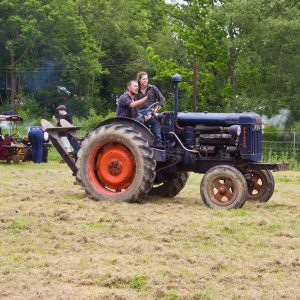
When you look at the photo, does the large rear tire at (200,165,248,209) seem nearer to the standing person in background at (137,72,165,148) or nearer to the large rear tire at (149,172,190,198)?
the standing person in background at (137,72,165,148)

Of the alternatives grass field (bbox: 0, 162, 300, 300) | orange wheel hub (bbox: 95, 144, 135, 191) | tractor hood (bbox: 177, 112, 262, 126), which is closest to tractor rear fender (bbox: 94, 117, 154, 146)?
orange wheel hub (bbox: 95, 144, 135, 191)

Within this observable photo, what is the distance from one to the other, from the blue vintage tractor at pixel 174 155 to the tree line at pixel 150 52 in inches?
824

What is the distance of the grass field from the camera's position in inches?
219

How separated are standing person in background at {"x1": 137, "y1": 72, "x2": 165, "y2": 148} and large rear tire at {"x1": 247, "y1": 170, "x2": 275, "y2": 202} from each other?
1.41 metres

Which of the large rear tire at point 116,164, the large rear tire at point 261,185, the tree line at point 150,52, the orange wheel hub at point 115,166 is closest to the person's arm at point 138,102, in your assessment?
the large rear tire at point 116,164

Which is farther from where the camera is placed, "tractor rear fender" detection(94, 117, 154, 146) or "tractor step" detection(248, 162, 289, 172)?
"tractor rear fender" detection(94, 117, 154, 146)

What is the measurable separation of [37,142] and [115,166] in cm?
1071

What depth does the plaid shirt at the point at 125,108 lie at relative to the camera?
11102 millimetres

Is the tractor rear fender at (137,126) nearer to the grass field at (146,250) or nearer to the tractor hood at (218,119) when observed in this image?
the tractor hood at (218,119)

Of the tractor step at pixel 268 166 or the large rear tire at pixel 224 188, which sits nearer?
the large rear tire at pixel 224 188

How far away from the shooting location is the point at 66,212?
9281 millimetres

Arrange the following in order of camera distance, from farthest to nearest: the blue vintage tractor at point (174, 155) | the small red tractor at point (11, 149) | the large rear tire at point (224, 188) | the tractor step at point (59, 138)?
the small red tractor at point (11, 149)
the tractor step at point (59, 138)
the blue vintage tractor at point (174, 155)
the large rear tire at point (224, 188)

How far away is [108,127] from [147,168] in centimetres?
88

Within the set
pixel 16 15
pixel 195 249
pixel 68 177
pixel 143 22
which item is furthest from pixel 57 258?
pixel 143 22
